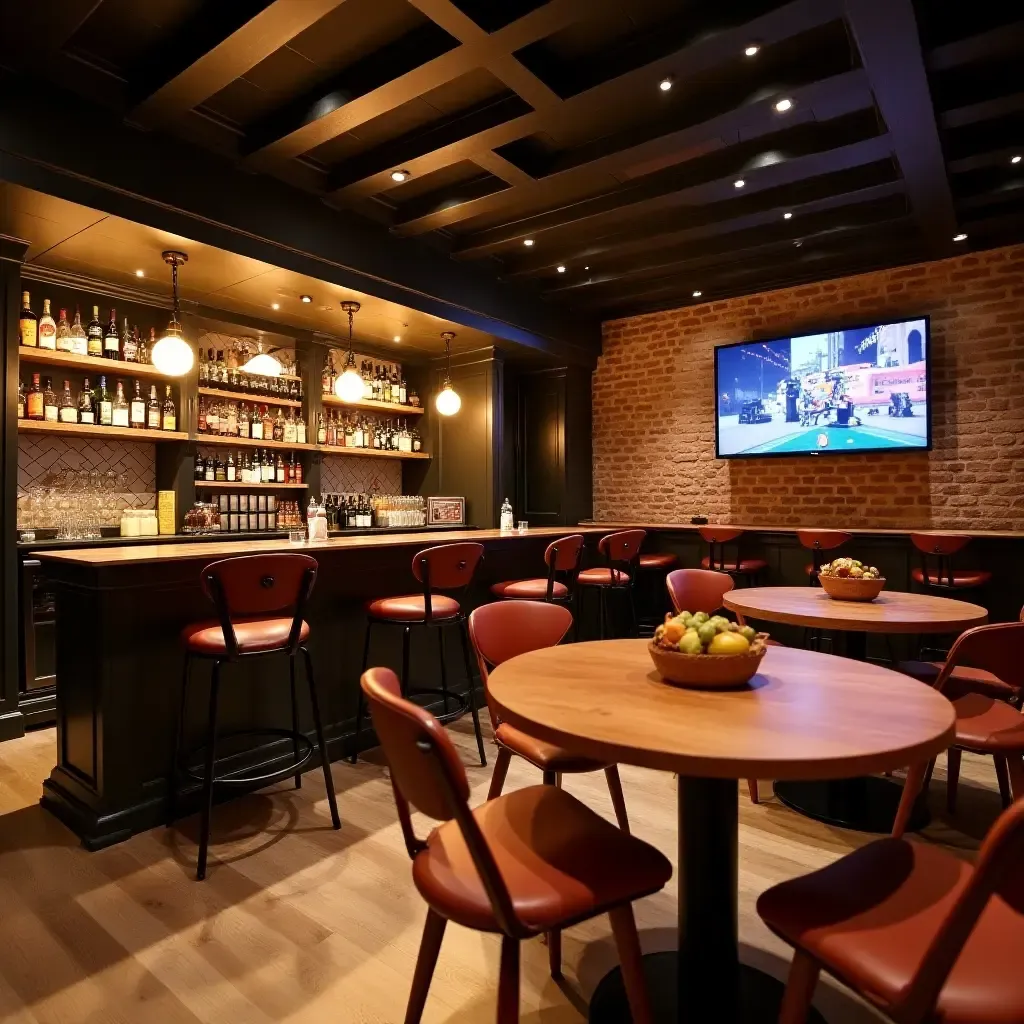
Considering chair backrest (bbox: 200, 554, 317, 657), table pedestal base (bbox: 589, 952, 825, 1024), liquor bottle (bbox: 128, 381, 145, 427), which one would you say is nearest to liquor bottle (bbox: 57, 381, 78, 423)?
liquor bottle (bbox: 128, 381, 145, 427)

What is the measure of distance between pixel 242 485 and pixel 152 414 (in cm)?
80

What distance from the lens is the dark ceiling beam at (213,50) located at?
2.64 m

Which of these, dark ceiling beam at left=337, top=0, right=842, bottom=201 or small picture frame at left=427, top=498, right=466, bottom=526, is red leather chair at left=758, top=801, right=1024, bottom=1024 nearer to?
dark ceiling beam at left=337, top=0, right=842, bottom=201

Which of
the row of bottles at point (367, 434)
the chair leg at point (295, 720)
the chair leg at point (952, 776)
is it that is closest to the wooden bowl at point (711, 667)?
the chair leg at point (952, 776)

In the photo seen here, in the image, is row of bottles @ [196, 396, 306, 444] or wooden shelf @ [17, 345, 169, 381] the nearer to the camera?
wooden shelf @ [17, 345, 169, 381]

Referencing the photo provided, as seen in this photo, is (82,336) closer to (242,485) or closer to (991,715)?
(242,485)

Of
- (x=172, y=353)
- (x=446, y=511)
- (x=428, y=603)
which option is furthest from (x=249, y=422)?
(x=428, y=603)

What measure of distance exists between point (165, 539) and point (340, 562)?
5.67 ft

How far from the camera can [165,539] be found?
4.45 m

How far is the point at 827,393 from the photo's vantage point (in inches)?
222

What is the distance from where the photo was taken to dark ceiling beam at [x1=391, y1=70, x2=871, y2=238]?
3.24 metres

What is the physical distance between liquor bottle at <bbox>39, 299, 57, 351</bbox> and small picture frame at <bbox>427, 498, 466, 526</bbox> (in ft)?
9.87

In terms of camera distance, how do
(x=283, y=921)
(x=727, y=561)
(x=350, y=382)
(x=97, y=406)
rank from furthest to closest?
(x=727, y=561)
(x=350, y=382)
(x=97, y=406)
(x=283, y=921)

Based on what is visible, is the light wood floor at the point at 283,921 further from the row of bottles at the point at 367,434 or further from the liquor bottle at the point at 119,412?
the row of bottles at the point at 367,434
